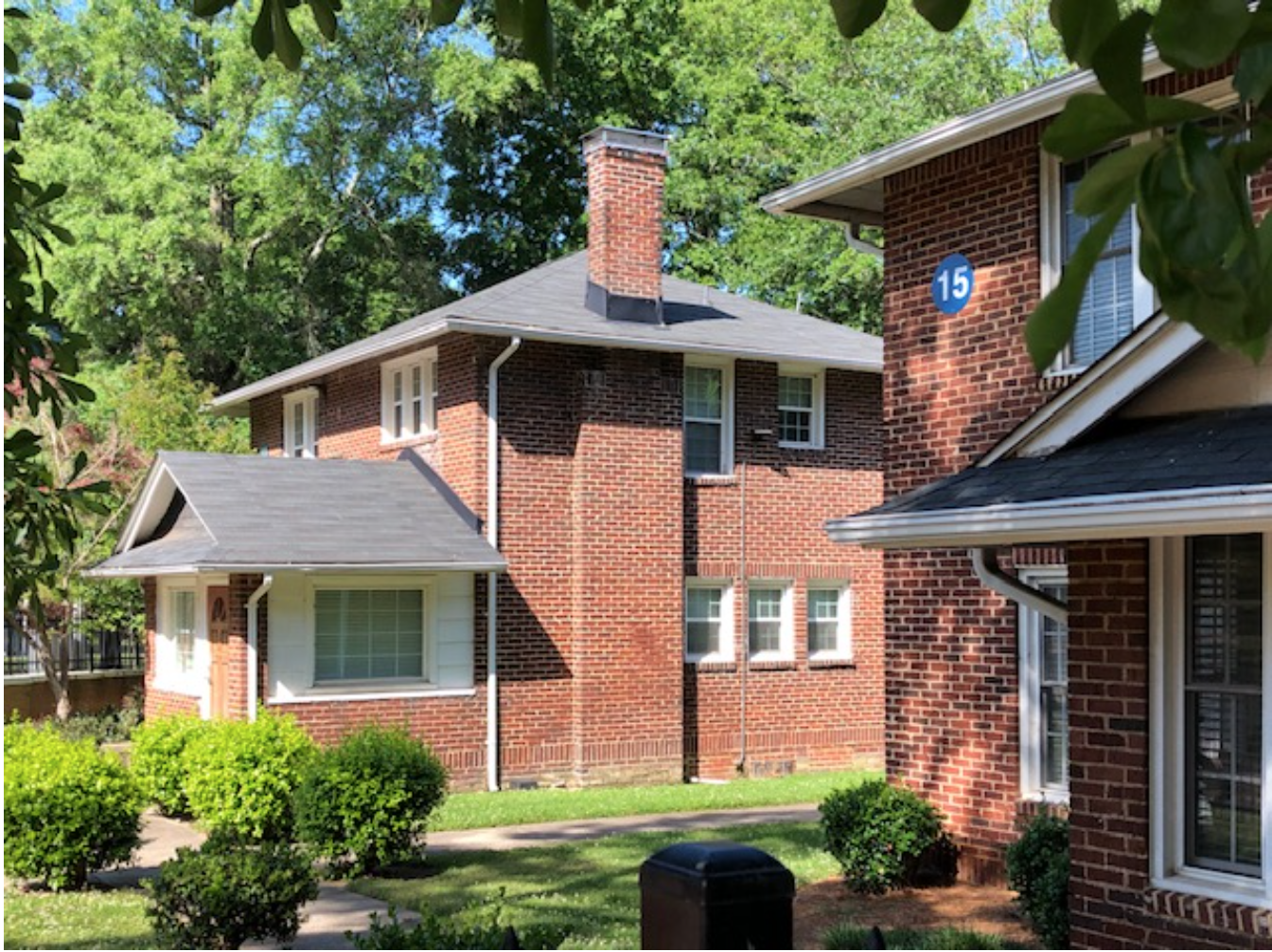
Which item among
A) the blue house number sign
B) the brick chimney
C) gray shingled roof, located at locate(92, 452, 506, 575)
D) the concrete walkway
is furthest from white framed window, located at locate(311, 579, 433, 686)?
the blue house number sign

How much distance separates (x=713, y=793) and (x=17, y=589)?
15977 millimetres

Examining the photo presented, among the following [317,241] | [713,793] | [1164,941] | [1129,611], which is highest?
[317,241]

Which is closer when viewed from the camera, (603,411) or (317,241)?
(603,411)

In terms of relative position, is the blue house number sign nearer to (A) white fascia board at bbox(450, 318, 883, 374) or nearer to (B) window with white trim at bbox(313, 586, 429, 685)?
(A) white fascia board at bbox(450, 318, 883, 374)

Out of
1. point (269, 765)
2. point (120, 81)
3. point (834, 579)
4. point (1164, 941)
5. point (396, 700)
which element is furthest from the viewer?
point (120, 81)

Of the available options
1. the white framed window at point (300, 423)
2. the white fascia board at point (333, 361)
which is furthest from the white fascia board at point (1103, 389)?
the white framed window at point (300, 423)

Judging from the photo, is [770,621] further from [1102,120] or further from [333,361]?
[1102,120]

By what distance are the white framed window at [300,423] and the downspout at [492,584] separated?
6.12 metres

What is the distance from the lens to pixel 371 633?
20.6m

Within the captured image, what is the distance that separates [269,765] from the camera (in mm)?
16188

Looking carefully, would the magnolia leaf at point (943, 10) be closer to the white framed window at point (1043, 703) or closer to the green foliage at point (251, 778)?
the white framed window at point (1043, 703)

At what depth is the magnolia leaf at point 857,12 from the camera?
6.84ft

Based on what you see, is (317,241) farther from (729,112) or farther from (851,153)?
(851,153)

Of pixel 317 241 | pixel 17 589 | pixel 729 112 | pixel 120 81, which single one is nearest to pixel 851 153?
pixel 729 112
